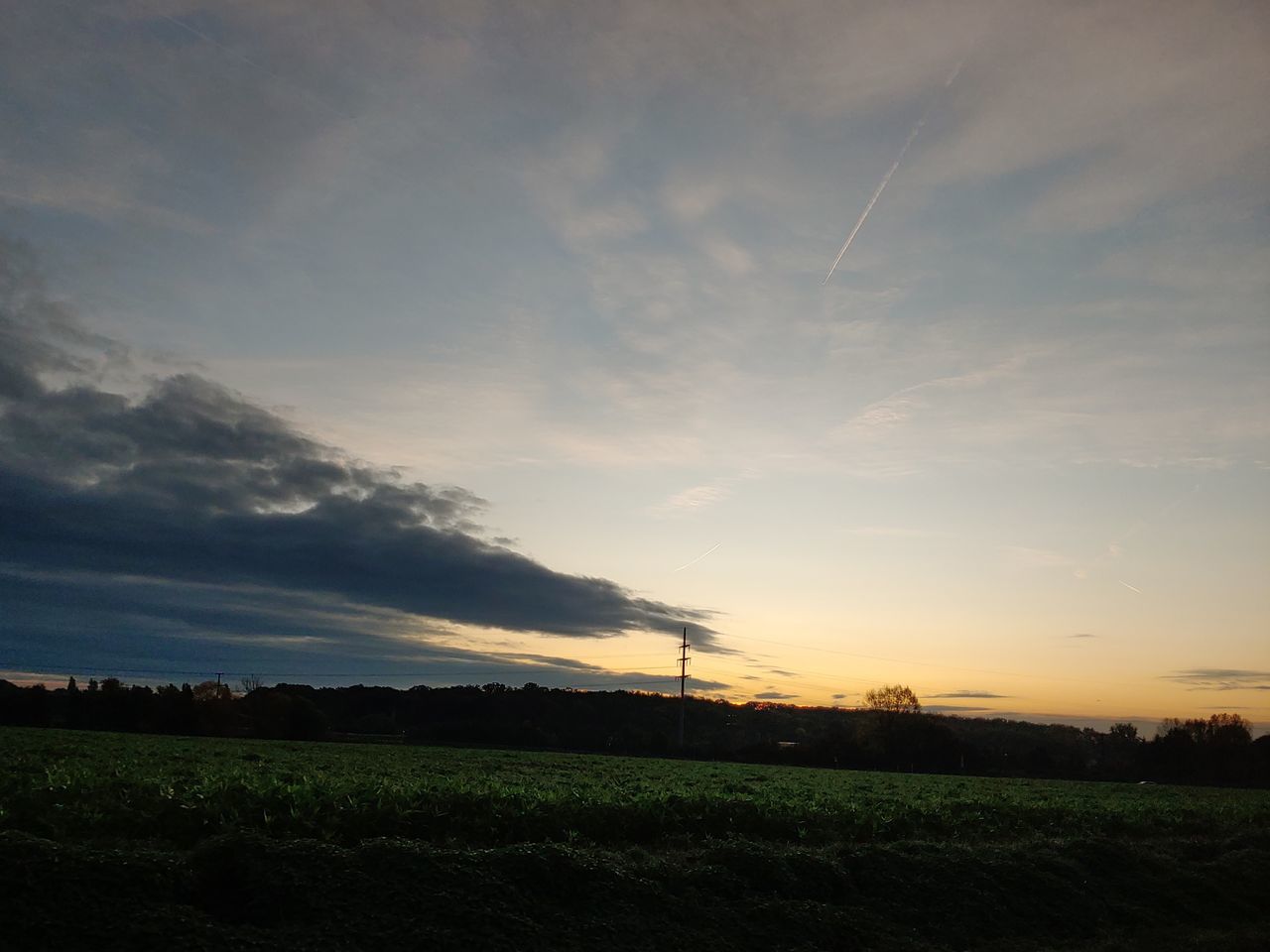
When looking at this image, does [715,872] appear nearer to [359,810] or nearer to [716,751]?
[359,810]

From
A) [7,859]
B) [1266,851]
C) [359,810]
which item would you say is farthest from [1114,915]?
[7,859]

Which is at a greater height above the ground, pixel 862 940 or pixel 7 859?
pixel 7 859

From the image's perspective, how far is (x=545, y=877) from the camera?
11.4m

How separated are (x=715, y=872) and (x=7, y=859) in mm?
9113

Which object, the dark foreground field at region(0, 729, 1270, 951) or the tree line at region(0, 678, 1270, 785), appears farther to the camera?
the tree line at region(0, 678, 1270, 785)

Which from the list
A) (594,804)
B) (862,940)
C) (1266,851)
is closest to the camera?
(862,940)

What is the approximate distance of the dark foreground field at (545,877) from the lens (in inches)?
367

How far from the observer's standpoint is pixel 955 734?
91625 millimetres

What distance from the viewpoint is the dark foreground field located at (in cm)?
933

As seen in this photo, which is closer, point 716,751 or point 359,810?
point 359,810

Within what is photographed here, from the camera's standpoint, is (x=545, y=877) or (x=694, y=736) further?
(x=694, y=736)

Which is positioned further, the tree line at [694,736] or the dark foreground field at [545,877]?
the tree line at [694,736]

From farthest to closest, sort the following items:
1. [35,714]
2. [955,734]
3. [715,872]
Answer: [955,734]
[35,714]
[715,872]

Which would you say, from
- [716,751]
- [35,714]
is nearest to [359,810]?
[716,751]
